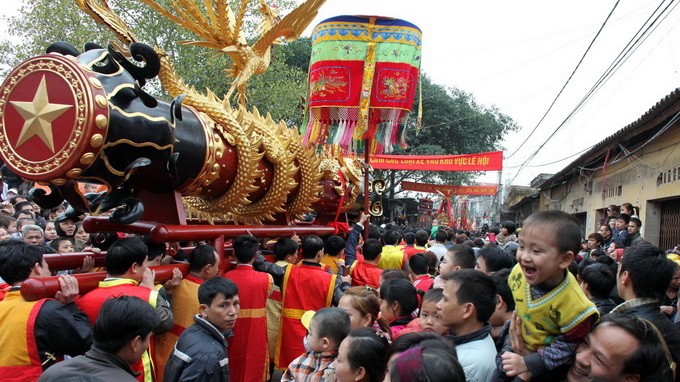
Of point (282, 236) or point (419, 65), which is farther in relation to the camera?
point (419, 65)

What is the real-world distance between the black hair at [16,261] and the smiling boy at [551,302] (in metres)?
2.37

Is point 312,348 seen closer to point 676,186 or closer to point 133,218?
point 133,218

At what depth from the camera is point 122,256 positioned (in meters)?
3.08

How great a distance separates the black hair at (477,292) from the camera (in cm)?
250

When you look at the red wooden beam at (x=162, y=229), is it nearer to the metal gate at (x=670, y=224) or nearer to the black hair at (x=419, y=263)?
the black hair at (x=419, y=263)

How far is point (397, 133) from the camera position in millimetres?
6383

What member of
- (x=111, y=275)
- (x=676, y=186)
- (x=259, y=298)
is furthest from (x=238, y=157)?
(x=676, y=186)

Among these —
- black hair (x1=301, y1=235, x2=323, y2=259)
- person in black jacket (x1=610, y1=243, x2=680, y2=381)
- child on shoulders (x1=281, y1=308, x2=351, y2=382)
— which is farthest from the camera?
black hair (x1=301, y1=235, x2=323, y2=259)

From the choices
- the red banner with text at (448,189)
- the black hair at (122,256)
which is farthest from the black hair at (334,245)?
the red banner with text at (448,189)

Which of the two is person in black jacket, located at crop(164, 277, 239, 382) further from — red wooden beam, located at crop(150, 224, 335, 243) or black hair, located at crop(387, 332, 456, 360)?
black hair, located at crop(387, 332, 456, 360)

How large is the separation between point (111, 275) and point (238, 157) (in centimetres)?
143

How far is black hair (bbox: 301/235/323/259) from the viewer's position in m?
4.89

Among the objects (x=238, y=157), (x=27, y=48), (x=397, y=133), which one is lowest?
(x=238, y=157)

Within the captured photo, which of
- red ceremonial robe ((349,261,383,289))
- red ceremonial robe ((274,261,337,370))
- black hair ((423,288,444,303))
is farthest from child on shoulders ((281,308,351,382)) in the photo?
red ceremonial robe ((349,261,383,289))
